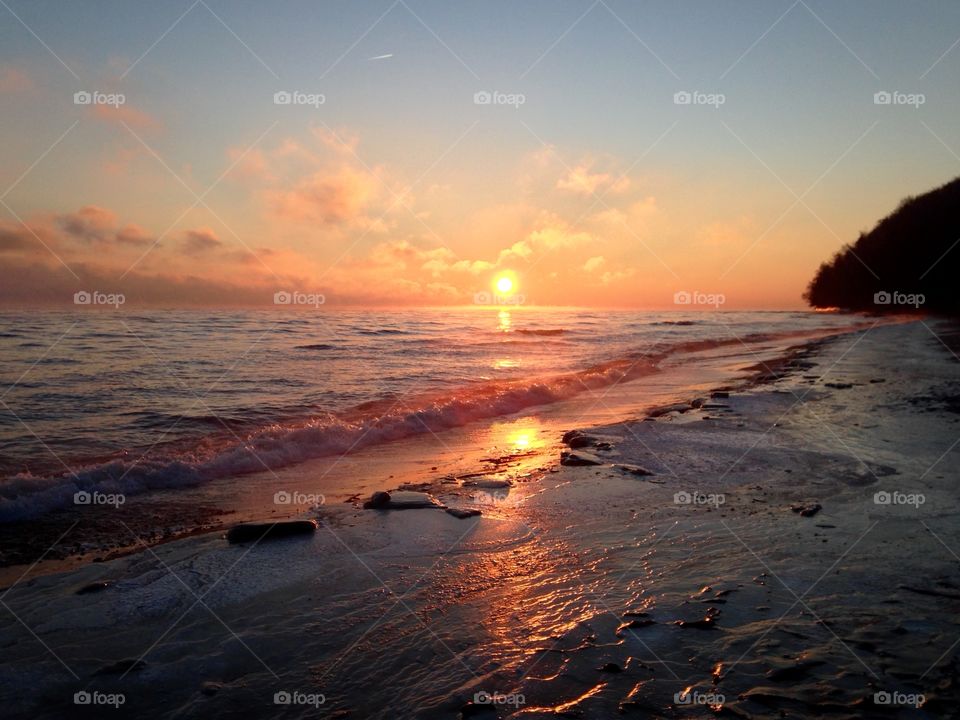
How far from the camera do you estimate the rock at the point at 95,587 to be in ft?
17.2

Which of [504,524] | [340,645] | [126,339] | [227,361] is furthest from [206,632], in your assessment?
[126,339]

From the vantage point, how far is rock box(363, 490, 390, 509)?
755 centimetres

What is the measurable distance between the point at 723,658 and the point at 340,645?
260cm

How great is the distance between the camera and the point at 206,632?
4410 mm

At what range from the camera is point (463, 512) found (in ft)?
23.3

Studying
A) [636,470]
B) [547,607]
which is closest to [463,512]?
[547,607]

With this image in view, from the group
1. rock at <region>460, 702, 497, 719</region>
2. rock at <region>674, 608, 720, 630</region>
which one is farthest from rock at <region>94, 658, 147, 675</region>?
rock at <region>674, 608, 720, 630</region>

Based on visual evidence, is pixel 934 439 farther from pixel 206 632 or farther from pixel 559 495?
pixel 206 632

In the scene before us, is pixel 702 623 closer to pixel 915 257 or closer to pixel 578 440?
pixel 578 440

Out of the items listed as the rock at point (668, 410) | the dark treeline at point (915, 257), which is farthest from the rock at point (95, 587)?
the dark treeline at point (915, 257)

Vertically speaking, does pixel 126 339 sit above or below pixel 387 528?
above

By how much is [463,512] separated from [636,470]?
3139 millimetres

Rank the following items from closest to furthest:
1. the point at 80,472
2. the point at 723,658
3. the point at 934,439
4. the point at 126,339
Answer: the point at 723,658, the point at 80,472, the point at 934,439, the point at 126,339

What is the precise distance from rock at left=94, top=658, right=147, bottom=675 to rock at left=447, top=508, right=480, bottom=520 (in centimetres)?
369
